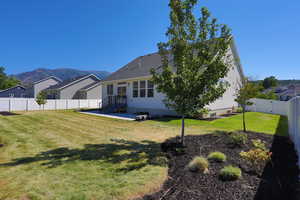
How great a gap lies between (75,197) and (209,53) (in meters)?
5.19

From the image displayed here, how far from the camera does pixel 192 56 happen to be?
209 inches

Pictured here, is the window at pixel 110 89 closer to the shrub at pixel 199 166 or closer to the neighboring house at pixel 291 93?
the shrub at pixel 199 166

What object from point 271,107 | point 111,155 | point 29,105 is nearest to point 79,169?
point 111,155

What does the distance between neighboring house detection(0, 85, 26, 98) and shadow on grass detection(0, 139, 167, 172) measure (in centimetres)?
4496

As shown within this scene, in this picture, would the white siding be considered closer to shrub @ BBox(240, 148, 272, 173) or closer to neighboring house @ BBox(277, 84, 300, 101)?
shrub @ BBox(240, 148, 272, 173)

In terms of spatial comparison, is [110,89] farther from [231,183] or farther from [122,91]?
[231,183]

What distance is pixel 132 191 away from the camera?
9.59 ft

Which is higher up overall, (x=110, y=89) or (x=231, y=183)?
(x=110, y=89)

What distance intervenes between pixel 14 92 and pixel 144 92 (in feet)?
137

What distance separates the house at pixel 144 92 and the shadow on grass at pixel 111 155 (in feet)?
25.2

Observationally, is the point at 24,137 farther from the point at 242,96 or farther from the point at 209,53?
the point at 242,96

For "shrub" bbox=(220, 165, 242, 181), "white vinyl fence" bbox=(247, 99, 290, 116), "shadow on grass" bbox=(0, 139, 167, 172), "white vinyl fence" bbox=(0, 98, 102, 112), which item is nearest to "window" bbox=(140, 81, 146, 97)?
"shadow on grass" bbox=(0, 139, 167, 172)

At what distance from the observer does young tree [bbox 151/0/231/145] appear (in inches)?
199

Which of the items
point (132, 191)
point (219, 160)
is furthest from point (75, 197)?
point (219, 160)
